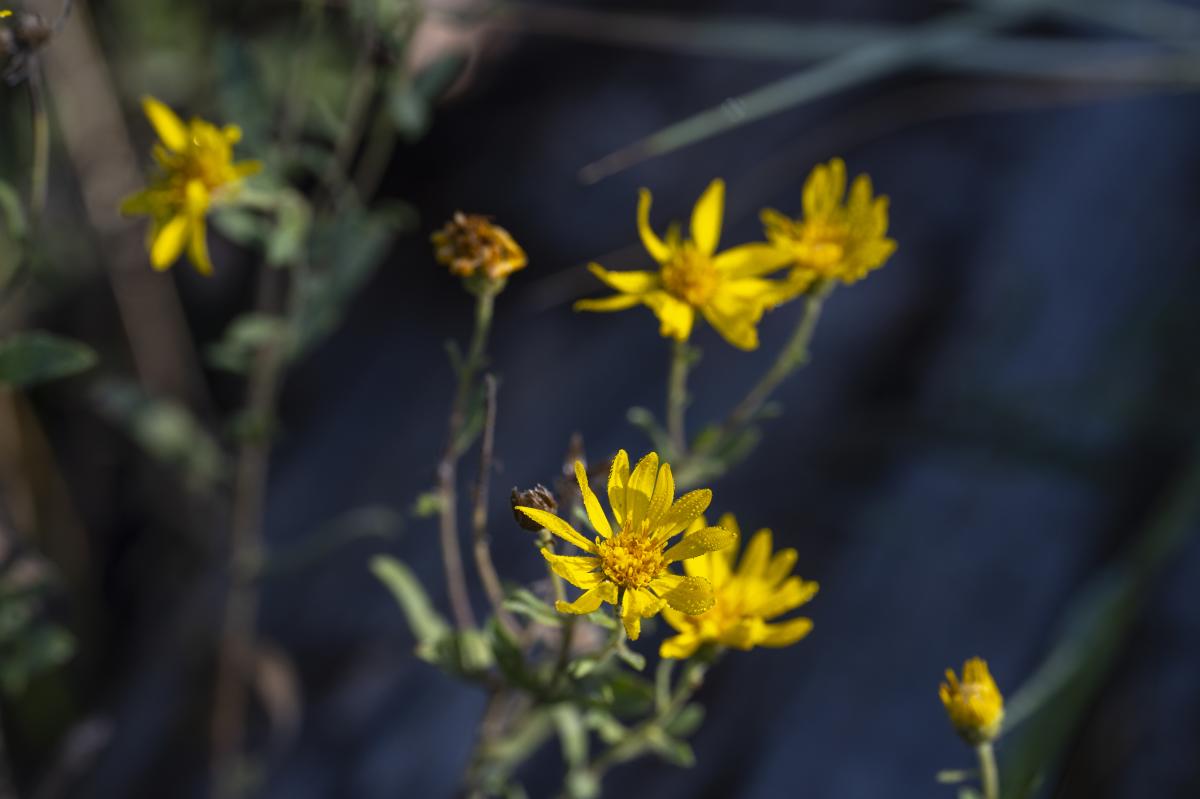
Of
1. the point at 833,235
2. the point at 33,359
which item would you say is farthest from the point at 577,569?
the point at 33,359

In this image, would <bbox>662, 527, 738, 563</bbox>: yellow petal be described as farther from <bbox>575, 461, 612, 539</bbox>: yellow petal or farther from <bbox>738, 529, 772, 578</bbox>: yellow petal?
<bbox>738, 529, 772, 578</bbox>: yellow petal

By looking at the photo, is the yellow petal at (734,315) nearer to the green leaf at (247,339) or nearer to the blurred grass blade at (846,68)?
the blurred grass blade at (846,68)

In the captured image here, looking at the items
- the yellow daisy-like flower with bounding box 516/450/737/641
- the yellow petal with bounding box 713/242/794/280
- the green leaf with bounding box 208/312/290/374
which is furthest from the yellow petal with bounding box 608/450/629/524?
the green leaf with bounding box 208/312/290/374

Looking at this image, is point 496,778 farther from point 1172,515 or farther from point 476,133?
point 476,133

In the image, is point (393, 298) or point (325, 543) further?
point (393, 298)

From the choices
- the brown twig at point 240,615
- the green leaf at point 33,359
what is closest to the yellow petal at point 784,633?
the green leaf at point 33,359

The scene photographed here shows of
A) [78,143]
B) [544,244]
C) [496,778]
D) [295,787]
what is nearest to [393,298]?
[544,244]

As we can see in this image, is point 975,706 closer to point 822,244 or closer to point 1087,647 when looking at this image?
point 1087,647
